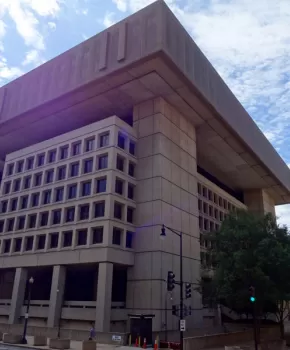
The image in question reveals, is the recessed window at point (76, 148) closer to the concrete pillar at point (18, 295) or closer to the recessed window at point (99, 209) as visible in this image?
the recessed window at point (99, 209)

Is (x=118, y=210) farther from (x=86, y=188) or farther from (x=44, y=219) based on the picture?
(x=44, y=219)

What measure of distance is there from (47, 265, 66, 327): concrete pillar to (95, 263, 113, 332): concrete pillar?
615cm

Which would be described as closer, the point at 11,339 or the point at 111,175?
the point at 11,339

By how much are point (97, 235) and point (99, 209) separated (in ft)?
9.67

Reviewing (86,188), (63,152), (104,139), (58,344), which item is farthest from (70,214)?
(58,344)

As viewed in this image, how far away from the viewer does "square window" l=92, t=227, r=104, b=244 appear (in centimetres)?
3806

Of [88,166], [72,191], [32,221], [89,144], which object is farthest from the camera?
[32,221]

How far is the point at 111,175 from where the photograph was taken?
1545 inches

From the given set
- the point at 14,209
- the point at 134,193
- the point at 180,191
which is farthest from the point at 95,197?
the point at 14,209

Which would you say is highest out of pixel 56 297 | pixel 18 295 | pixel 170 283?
pixel 170 283

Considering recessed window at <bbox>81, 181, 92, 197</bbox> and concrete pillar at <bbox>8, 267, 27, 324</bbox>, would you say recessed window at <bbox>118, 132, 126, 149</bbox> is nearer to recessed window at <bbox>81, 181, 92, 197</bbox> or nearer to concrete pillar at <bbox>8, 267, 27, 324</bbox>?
recessed window at <bbox>81, 181, 92, 197</bbox>

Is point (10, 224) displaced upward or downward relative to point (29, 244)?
upward

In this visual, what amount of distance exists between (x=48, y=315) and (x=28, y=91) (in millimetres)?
31410

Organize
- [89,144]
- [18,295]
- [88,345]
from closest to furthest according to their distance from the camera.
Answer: [88,345]
[18,295]
[89,144]
